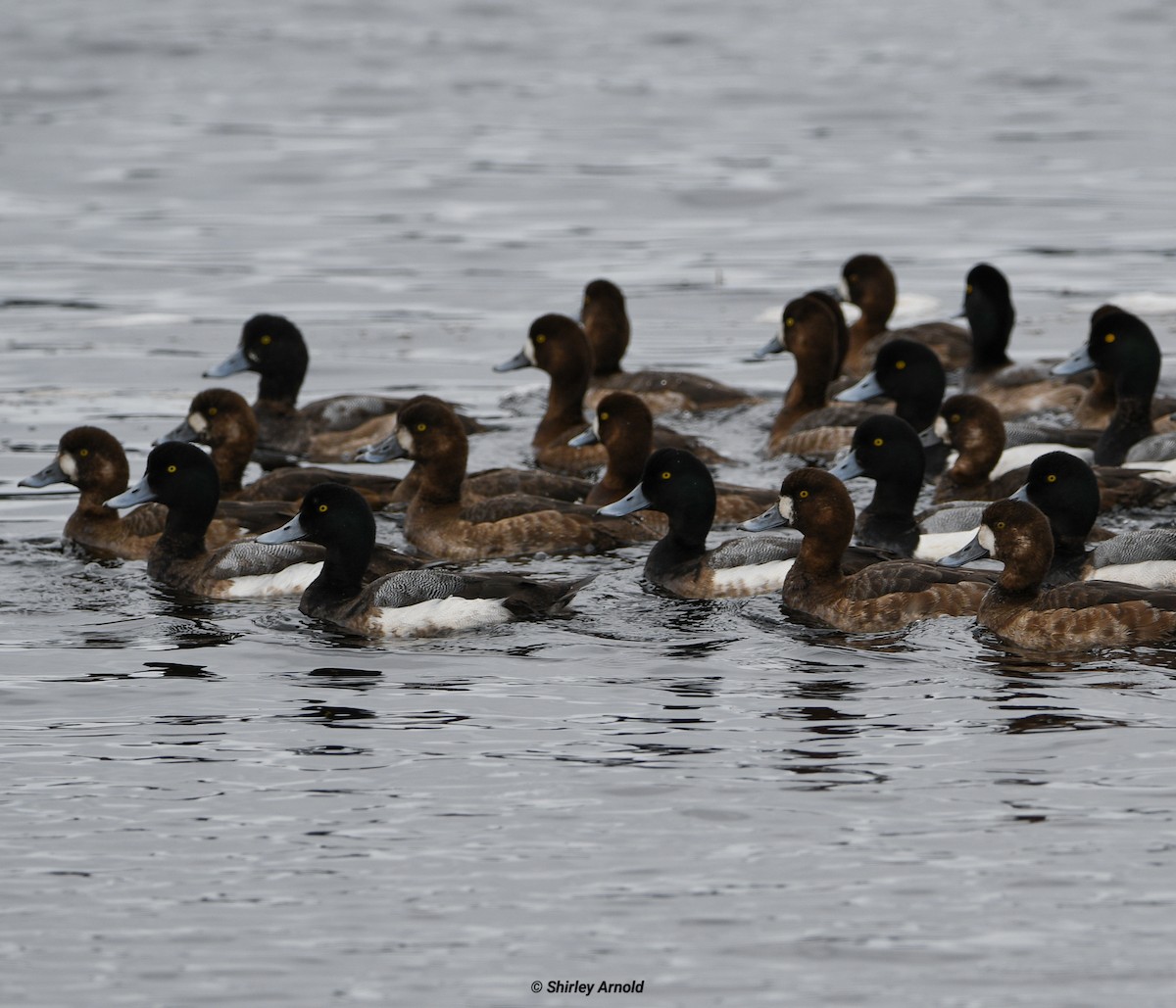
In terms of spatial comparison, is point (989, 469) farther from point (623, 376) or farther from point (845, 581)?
point (623, 376)

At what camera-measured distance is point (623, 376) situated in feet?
57.4

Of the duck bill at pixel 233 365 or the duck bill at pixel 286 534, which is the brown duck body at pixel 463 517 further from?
the duck bill at pixel 233 365

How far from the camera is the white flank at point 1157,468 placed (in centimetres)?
1338

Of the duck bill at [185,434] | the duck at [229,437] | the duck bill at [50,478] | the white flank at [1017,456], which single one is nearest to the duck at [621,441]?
the duck at [229,437]

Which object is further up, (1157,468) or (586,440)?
(586,440)

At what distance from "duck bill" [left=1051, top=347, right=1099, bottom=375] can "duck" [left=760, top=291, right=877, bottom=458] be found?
1437 mm

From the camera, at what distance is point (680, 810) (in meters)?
7.80

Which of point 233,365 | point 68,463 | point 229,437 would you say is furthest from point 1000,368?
point 68,463

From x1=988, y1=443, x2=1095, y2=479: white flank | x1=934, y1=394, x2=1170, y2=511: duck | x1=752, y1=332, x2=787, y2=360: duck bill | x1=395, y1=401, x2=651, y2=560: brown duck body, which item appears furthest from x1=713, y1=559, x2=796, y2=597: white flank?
x1=752, y1=332, x2=787, y2=360: duck bill

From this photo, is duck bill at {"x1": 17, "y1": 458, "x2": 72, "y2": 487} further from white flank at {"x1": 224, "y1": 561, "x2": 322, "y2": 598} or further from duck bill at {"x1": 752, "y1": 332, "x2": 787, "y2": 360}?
duck bill at {"x1": 752, "y1": 332, "x2": 787, "y2": 360}

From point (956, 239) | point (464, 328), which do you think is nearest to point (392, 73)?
point (956, 239)

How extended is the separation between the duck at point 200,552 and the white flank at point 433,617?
2.92ft

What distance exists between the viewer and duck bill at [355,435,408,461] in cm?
1357

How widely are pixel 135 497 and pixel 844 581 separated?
4.39 metres
